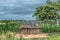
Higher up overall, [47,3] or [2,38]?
[2,38]

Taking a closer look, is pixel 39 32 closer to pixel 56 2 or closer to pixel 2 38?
pixel 56 2

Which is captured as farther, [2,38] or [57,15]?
[57,15]

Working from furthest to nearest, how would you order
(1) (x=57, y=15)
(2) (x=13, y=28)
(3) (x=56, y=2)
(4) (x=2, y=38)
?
(1) (x=57, y=15)
(3) (x=56, y=2)
(2) (x=13, y=28)
(4) (x=2, y=38)

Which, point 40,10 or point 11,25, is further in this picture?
point 40,10

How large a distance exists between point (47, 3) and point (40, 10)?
3042 mm

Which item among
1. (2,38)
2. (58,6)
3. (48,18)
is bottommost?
(48,18)

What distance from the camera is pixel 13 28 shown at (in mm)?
23531

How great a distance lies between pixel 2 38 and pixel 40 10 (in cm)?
2566

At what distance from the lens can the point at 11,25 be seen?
24609 mm

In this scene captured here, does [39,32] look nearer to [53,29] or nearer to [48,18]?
[53,29]

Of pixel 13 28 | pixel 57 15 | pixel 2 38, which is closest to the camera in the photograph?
pixel 2 38

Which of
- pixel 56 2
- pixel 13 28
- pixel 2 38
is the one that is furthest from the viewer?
pixel 56 2

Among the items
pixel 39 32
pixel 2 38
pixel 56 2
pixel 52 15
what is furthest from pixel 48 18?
pixel 2 38

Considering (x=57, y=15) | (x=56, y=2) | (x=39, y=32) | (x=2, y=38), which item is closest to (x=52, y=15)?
(x=57, y=15)
